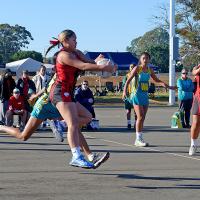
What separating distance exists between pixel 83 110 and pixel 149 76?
4764 millimetres

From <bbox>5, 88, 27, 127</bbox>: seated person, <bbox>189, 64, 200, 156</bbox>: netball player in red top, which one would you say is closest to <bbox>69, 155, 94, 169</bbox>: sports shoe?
<bbox>189, 64, 200, 156</bbox>: netball player in red top

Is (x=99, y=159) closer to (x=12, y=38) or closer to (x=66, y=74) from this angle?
(x=66, y=74)

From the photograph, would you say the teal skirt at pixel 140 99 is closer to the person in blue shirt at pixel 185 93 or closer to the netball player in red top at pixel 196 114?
the netball player in red top at pixel 196 114

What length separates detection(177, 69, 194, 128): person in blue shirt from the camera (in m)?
20.0

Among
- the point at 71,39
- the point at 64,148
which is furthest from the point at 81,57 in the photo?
the point at 64,148

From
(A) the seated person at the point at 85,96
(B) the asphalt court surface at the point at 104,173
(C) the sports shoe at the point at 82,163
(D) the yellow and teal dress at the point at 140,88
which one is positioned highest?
(D) the yellow and teal dress at the point at 140,88

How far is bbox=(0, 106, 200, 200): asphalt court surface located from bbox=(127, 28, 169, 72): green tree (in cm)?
8955

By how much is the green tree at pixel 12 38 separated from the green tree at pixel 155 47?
83.9 ft

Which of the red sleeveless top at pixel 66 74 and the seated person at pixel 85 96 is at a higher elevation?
the red sleeveless top at pixel 66 74

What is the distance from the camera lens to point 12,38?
472ft

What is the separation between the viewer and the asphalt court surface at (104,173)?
26.5 feet

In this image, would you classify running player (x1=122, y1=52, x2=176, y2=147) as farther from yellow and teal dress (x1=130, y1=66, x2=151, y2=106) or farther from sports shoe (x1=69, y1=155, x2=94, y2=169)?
sports shoe (x1=69, y1=155, x2=94, y2=169)

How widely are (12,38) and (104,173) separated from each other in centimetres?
13629

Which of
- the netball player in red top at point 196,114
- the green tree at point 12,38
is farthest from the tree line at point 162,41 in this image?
the netball player in red top at point 196,114
